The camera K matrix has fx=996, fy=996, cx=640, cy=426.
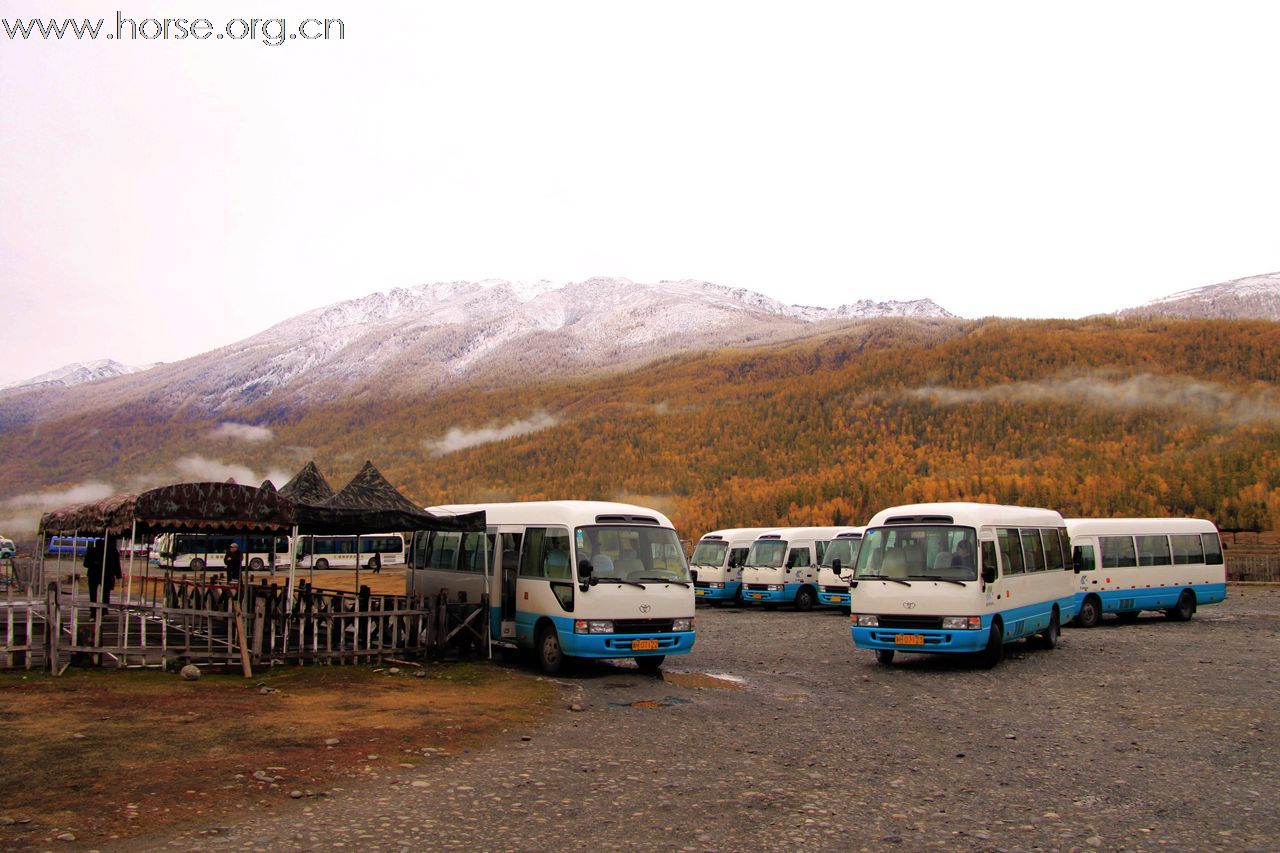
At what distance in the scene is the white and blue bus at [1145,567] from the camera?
2553cm

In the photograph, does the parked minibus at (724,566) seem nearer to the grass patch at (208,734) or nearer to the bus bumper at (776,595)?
the bus bumper at (776,595)

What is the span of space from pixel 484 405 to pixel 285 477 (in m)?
39.4

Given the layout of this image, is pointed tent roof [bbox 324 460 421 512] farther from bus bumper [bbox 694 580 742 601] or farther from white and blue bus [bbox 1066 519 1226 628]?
bus bumper [bbox 694 580 742 601]

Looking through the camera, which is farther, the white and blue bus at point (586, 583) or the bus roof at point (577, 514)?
the bus roof at point (577, 514)

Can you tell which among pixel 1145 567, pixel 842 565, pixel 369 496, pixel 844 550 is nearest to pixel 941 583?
pixel 369 496

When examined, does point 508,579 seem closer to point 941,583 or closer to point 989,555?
point 941,583

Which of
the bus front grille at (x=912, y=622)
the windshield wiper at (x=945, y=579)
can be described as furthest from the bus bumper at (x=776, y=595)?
the windshield wiper at (x=945, y=579)

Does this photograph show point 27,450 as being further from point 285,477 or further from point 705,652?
point 705,652

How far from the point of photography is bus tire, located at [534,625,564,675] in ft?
52.3

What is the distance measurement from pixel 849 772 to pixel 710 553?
2676 centimetres

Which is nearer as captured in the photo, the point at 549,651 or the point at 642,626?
the point at 642,626

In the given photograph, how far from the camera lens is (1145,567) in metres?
26.7

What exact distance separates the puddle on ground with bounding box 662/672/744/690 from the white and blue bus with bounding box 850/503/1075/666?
2588mm

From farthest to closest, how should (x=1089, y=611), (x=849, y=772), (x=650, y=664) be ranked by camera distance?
(x=1089, y=611)
(x=650, y=664)
(x=849, y=772)
